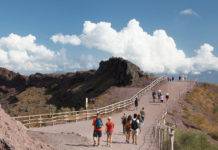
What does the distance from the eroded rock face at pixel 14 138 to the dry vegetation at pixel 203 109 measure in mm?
28225

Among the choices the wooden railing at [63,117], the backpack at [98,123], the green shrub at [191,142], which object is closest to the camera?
the backpack at [98,123]

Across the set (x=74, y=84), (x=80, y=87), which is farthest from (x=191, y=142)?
(x=74, y=84)

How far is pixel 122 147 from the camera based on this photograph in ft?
94.3

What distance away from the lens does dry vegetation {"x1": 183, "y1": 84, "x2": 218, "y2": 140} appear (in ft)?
170

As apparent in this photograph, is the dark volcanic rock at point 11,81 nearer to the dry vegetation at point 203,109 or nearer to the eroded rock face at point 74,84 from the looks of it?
the eroded rock face at point 74,84

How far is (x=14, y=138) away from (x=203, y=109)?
168 ft

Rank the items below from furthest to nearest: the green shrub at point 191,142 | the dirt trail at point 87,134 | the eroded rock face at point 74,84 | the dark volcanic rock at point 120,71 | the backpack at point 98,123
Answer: the eroded rock face at point 74,84, the dark volcanic rock at point 120,71, the green shrub at point 191,142, the backpack at point 98,123, the dirt trail at point 87,134

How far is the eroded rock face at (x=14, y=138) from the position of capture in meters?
16.4

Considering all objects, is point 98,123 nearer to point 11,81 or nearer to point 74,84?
point 74,84

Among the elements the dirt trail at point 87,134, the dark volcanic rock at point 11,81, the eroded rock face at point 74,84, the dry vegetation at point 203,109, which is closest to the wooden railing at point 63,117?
the dirt trail at point 87,134

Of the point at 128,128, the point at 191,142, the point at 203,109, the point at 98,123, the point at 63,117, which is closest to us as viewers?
the point at 98,123

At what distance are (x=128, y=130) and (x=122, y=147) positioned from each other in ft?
7.88

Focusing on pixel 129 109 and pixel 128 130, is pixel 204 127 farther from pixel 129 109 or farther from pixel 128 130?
pixel 128 130

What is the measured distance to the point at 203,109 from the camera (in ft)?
217
